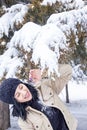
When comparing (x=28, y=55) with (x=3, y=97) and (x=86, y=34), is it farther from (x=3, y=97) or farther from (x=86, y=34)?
(x=3, y=97)

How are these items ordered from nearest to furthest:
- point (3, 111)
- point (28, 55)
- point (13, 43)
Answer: point (28, 55) < point (13, 43) < point (3, 111)

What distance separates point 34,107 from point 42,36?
117 inches

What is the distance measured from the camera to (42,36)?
5.79 m

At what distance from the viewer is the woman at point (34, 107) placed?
2.87m

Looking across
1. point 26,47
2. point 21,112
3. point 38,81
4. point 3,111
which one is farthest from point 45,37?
point 3,111

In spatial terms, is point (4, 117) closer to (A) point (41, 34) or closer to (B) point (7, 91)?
(A) point (41, 34)

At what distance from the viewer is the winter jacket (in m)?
2.87

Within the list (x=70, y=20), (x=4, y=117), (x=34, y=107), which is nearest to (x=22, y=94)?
(x=34, y=107)

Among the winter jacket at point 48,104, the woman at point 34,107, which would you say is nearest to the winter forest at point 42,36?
the winter jacket at point 48,104

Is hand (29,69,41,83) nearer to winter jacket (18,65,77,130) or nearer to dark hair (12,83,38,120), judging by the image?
winter jacket (18,65,77,130)

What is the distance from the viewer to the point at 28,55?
6.08 m

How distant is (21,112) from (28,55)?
10.7 feet

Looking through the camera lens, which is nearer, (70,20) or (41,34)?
(41,34)

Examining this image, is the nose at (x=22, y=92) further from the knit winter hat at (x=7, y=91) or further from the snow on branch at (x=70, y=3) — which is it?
the snow on branch at (x=70, y=3)
